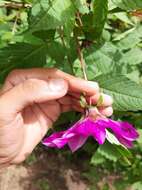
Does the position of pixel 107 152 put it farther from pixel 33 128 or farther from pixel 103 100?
pixel 103 100

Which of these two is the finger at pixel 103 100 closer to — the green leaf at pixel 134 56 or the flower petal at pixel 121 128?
the flower petal at pixel 121 128

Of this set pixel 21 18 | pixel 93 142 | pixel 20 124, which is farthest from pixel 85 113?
pixel 93 142

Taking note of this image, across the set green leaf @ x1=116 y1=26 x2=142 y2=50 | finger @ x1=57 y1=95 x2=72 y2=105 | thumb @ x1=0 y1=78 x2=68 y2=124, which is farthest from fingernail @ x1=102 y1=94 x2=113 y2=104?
green leaf @ x1=116 y1=26 x2=142 y2=50

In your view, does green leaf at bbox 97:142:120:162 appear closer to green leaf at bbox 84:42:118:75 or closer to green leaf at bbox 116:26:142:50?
green leaf at bbox 116:26:142:50

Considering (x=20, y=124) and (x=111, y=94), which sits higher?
(x=111, y=94)

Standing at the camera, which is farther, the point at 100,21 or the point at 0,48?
the point at 0,48

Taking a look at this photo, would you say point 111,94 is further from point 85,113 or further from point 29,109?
point 29,109

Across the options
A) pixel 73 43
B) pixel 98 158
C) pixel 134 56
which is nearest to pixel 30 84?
pixel 73 43
